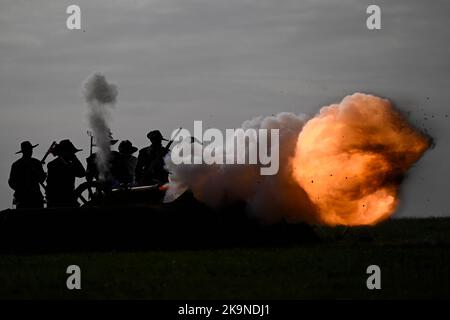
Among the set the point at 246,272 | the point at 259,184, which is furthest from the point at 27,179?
the point at 246,272

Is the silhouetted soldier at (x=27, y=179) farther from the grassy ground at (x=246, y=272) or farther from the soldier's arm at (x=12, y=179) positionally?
the grassy ground at (x=246, y=272)

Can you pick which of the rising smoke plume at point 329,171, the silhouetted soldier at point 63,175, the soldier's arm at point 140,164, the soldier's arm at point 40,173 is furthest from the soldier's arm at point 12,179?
the rising smoke plume at point 329,171

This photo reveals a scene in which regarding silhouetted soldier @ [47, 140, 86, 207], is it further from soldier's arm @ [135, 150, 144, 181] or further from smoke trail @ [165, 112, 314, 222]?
smoke trail @ [165, 112, 314, 222]

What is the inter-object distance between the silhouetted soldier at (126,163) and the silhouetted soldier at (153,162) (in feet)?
4.48

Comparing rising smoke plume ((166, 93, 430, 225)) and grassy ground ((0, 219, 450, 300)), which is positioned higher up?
rising smoke plume ((166, 93, 430, 225))

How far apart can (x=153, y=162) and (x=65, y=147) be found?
2745 millimetres

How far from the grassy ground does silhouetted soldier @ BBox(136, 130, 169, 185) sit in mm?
4728

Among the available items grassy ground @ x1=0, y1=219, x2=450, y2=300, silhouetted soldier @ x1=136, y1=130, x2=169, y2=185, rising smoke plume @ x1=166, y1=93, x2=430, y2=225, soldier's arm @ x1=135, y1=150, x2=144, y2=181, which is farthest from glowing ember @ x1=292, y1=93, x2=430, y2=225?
soldier's arm @ x1=135, y1=150, x2=144, y2=181

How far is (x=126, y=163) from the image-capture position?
3481cm

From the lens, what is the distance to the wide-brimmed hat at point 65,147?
107 feet

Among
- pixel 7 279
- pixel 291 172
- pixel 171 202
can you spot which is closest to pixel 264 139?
pixel 291 172

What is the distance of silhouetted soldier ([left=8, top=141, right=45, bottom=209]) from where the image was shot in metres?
31.6
